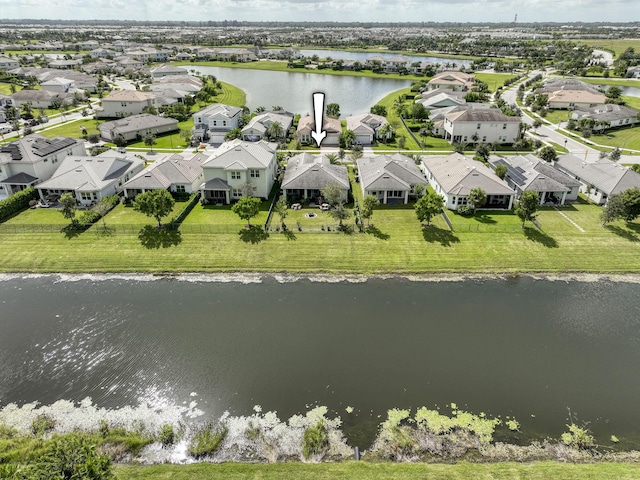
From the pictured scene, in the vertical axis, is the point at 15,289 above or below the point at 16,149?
below

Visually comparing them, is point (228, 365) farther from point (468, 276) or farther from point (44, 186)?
point (44, 186)

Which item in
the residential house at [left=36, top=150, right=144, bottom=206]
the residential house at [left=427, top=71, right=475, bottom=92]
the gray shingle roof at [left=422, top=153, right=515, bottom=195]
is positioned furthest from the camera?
the residential house at [left=427, top=71, right=475, bottom=92]

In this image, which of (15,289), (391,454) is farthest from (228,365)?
(15,289)

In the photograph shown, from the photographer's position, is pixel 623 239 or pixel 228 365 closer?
pixel 228 365

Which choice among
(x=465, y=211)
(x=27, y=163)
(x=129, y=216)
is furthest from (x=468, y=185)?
(x=27, y=163)

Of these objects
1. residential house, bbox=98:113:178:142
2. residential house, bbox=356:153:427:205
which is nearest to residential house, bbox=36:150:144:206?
residential house, bbox=98:113:178:142

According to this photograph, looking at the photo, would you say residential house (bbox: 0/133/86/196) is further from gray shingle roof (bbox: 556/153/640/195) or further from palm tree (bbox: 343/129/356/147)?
gray shingle roof (bbox: 556/153/640/195)
